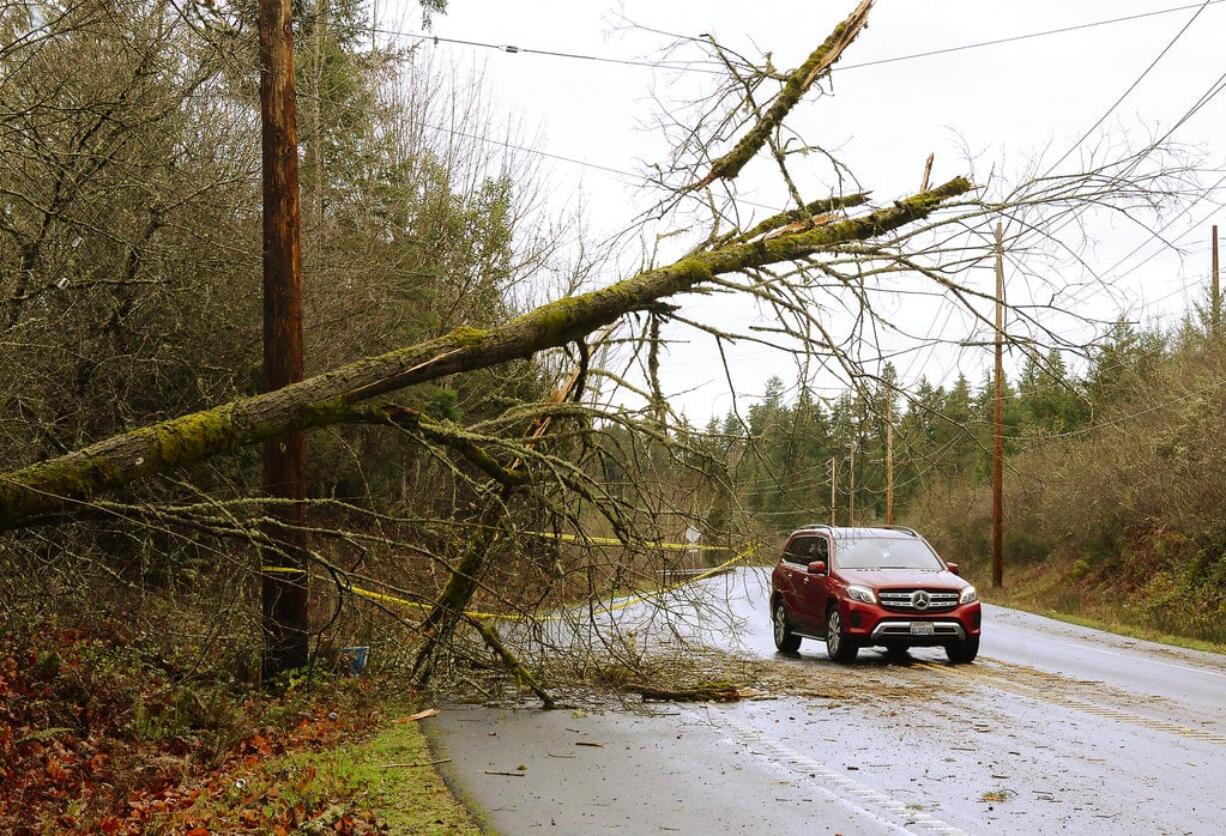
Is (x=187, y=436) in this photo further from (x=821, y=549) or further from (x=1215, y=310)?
(x=1215, y=310)

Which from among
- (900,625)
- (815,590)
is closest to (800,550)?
(815,590)

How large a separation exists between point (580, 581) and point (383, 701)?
2.39 metres

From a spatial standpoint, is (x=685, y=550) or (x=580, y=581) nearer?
(x=685, y=550)

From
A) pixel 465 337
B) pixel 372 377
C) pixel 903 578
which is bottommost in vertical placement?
pixel 903 578

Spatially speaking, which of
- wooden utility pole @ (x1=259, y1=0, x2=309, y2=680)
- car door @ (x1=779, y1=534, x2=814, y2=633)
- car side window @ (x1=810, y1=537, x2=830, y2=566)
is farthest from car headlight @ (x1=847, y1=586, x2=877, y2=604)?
wooden utility pole @ (x1=259, y1=0, x2=309, y2=680)

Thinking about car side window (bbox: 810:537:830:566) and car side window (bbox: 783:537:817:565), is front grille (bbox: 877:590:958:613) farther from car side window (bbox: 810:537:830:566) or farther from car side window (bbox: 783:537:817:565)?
car side window (bbox: 783:537:817:565)

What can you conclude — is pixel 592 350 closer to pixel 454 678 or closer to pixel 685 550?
pixel 685 550

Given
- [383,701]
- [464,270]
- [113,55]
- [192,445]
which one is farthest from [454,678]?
[464,270]

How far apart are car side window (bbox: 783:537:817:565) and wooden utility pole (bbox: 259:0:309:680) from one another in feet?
27.1

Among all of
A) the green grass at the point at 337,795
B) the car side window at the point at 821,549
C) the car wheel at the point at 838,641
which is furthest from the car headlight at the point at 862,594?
the green grass at the point at 337,795

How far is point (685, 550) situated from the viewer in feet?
37.0

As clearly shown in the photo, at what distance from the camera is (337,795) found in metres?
7.76

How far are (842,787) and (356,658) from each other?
662cm

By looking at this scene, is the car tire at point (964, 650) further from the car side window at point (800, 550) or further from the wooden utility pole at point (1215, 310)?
the wooden utility pole at point (1215, 310)
